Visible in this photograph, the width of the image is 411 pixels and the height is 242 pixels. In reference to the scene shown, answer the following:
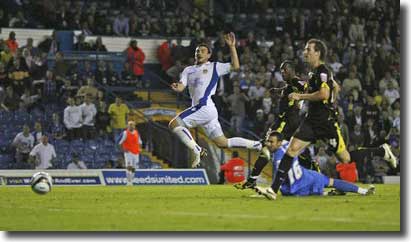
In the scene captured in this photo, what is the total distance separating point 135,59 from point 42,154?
4.44 metres

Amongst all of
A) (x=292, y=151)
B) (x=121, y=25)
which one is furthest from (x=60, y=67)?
(x=292, y=151)

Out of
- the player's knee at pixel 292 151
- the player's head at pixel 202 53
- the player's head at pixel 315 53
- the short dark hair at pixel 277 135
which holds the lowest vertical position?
the short dark hair at pixel 277 135

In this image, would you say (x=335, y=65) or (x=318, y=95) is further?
(x=335, y=65)

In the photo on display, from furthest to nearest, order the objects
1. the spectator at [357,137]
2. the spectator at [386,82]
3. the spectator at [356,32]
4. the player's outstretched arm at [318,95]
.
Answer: the spectator at [356,32]
the spectator at [386,82]
the spectator at [357,137]
the player's outstretched arm at [318,95]

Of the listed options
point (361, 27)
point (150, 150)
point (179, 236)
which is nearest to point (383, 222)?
point (179, 236)

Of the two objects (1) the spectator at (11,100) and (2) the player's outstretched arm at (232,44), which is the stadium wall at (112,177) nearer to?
(1) the spectator at (11,100)

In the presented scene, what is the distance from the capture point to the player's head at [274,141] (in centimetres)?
1615

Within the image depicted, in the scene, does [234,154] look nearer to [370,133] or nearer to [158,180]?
[158,180]

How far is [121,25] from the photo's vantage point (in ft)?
93.8

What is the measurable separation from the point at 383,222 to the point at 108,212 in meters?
3.75

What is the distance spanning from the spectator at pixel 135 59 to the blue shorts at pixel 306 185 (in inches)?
467

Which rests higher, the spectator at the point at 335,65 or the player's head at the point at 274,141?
the player's head at the point at 274,141

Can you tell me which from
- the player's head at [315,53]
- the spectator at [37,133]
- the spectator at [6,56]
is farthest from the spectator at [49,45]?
the player's head at [315,53]

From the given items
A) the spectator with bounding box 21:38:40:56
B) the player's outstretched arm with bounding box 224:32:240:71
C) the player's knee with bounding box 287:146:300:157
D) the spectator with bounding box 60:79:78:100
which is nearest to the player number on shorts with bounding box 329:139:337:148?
the player's knee with bounding box 287:146:300:157
